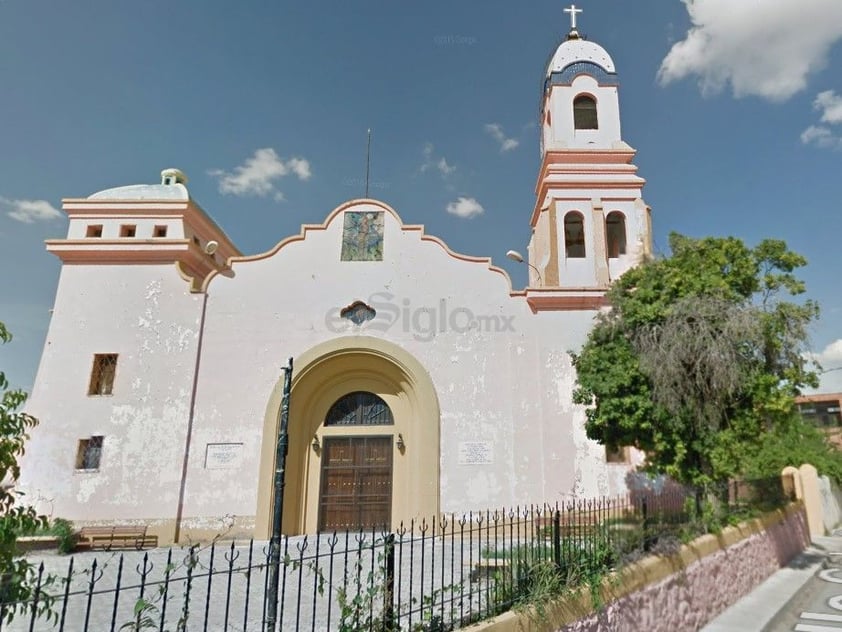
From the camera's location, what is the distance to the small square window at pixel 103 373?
42.0 ft

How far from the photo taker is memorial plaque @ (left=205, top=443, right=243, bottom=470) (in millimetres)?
12281

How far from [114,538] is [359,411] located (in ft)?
19.8

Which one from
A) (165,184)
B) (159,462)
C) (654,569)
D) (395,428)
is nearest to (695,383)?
(654,569)

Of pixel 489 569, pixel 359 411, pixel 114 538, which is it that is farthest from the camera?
pixel 359 411

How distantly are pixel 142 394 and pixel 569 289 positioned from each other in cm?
1069

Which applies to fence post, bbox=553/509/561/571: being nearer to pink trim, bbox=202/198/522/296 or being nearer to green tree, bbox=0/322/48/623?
green tree, bbox=0/322/48/623

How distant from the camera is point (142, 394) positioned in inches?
496

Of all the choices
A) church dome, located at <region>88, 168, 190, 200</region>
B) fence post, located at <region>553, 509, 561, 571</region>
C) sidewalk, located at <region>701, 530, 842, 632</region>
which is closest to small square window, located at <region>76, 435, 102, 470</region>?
church dome, located at <region>88, 168, 190, 200</region>

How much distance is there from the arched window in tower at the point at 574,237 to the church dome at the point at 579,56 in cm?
475

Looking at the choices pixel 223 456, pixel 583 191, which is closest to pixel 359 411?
pixel 223 456

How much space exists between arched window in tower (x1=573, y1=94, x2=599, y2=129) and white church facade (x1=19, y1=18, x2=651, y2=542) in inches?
126

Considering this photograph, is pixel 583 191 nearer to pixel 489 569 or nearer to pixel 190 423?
pixel 489 569

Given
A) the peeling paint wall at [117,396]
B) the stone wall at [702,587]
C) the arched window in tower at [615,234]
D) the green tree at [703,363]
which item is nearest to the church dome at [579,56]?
the arched window in tower at [615,234]

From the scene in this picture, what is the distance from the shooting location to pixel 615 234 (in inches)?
624
